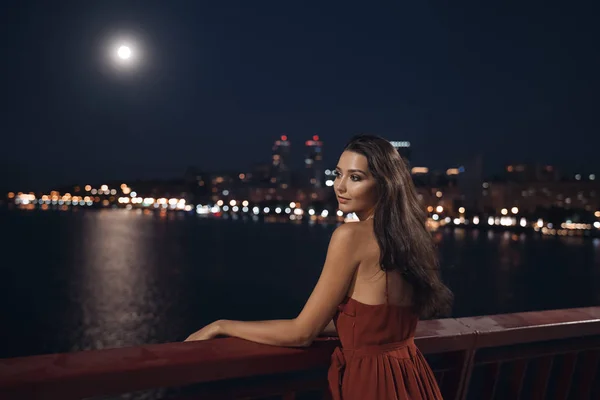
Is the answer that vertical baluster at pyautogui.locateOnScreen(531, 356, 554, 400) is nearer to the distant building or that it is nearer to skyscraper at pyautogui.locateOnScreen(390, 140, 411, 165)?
skyscraper at pyautogui.locateOnScreen(390, 140, 411, 165)

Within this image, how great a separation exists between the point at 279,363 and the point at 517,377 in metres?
0.96

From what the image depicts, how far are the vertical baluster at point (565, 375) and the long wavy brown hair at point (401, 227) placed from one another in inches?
27.5

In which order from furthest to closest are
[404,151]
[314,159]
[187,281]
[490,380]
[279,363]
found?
[314,159]
[187,281]
[404,151]
[490,380]
[279,363]

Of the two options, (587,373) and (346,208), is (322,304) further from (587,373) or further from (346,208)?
(587,373)

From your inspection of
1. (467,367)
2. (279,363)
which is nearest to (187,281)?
(467,367)

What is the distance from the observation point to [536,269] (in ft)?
169

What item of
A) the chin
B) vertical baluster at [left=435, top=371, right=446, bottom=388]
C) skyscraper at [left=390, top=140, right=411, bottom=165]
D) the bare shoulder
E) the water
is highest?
skyscraper at [left=390, top=140, right=411, bottom=165]

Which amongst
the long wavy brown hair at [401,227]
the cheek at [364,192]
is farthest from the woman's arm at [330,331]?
the cheek at [364,192]

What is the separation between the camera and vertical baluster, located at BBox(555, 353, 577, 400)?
1930 mm

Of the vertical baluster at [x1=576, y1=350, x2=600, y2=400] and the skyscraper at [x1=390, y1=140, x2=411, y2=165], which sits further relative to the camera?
the vertical baluster at [x1=576, y1=350, x2=600, y2=400]

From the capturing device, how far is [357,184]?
4.92 ft

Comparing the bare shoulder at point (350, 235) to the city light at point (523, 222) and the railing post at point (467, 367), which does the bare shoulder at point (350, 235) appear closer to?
the railing post at point (467, 367)

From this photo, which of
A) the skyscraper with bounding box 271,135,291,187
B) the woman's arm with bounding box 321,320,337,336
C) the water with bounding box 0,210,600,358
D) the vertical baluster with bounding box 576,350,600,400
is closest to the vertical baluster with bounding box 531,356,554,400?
the vertical baluster with bounding box 576,350,600,400

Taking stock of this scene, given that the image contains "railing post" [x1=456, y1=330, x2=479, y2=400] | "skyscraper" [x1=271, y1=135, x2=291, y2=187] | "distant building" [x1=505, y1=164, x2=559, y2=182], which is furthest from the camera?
"skyscraper" [x1=271, y1=135, x2=291, y2=187]
